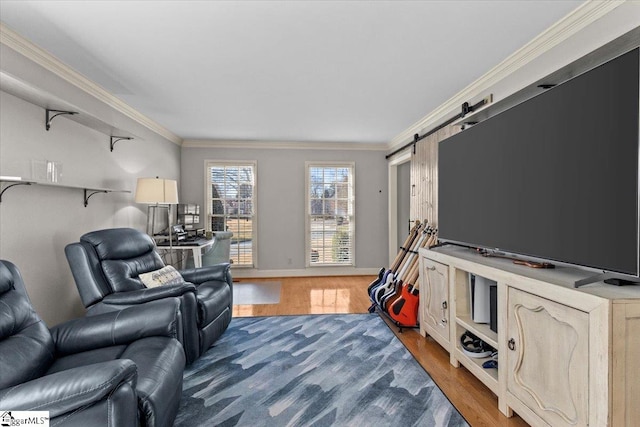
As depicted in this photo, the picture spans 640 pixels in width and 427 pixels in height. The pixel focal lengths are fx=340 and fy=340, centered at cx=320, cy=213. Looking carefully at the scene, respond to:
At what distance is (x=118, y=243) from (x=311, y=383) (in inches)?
76.8

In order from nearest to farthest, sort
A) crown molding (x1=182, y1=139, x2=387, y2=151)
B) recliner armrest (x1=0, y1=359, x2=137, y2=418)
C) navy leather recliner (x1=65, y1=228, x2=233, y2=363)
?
1. recliner armrest (x1=0, y1=359, x2=137, y2=418)
2. navy leather recliner (x1=65, y1=228, x2=233, y2=363)
3. crown molding (x1=182, y1=139, x2=387, y2=151)

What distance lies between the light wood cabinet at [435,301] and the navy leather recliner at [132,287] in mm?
1871

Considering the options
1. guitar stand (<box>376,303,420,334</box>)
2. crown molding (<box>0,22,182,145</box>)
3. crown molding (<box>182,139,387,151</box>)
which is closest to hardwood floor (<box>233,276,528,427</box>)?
guitar stand (<box>376,303,420,334</box>)

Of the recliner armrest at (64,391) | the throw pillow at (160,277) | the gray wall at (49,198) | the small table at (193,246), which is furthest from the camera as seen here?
the small table at (193,246)

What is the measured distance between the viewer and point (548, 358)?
1.65 metres

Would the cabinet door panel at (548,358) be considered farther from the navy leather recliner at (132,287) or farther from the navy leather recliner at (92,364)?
the navy leather recliner at (132,287)

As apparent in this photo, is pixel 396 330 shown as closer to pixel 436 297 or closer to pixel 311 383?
pixel 436 297

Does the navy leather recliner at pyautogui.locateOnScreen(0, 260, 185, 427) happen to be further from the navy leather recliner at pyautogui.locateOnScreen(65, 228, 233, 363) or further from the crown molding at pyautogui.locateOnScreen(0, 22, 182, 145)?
the crown molding at pyautogui.locateOnScreen(0, 22, 182, 145)

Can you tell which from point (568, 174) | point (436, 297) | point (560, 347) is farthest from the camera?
point (436, 297)

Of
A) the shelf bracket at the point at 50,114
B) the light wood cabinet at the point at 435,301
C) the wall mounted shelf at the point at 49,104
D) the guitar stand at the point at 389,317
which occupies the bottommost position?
the guitar stand at the point at 389,317

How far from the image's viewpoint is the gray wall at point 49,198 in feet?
7.77

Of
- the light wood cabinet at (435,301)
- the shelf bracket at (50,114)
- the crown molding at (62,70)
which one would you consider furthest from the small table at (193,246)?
the light wood cabinet at (435,301)

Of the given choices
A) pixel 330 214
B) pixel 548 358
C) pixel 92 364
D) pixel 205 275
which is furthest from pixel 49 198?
pixel 330 214

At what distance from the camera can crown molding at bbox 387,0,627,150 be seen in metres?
1.96
